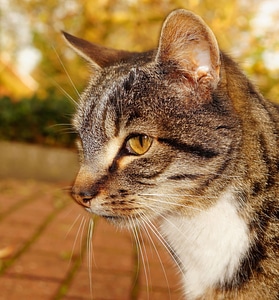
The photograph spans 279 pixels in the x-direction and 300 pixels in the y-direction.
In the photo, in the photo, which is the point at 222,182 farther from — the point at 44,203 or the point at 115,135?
the point at 44,203

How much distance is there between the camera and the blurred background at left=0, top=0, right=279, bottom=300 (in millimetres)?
3051

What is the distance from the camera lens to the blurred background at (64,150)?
3.05 meters

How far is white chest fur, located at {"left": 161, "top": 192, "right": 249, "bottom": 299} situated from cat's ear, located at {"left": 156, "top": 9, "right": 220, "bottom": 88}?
468 mm

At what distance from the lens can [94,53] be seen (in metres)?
2.29

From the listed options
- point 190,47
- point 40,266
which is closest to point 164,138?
point 190,47

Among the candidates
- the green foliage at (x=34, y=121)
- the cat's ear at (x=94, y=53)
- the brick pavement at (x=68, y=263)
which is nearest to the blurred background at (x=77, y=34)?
the green foliage at (x=34, y=121)

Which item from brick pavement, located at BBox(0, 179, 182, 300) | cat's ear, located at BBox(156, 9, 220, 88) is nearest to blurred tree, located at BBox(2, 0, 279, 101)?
brick pavement, located at BBox(0, 179, 182, 300)

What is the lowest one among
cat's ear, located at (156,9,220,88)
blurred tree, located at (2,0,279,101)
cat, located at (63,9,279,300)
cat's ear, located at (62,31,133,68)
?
cat, located at (63,9,279,300)

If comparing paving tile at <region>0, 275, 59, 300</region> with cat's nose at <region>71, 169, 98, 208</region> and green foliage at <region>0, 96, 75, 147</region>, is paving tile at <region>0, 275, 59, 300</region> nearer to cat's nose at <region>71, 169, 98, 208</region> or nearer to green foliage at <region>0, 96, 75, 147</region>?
cat's nose at <region>71, 169, 98, 208</region>

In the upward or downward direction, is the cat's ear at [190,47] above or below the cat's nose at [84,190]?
above

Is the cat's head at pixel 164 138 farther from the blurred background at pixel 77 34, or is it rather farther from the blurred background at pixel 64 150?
the blurred background at pixel 77 34

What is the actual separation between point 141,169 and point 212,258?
1.43ft

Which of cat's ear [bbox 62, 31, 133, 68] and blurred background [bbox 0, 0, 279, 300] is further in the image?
blurred background [bbox 0, 0, 279, 300]

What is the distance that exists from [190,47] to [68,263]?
210cm
